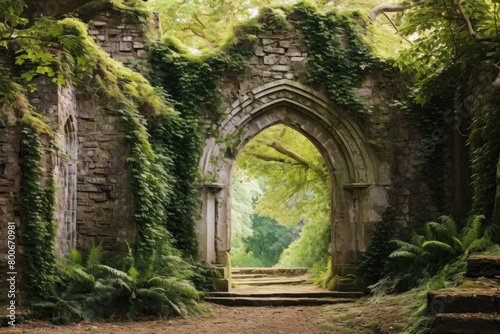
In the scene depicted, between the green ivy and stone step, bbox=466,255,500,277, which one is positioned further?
the green ivy

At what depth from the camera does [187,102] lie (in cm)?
1234

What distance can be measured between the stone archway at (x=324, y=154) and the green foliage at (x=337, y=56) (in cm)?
28

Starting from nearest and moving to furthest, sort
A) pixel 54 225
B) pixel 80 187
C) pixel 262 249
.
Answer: pixel 54 225, pixel 80 187, pixel 262 249

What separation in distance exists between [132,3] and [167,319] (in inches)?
237

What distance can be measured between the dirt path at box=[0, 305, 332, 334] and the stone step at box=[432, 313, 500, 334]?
267 cm

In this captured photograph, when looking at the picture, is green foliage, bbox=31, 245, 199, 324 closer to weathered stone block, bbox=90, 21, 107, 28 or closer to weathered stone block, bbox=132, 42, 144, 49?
weathered stone block, bbox=132, 42, 144, 49

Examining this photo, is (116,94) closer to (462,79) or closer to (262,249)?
(462,79)

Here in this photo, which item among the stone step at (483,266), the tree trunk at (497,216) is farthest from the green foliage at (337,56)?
the stone step at (483,266)

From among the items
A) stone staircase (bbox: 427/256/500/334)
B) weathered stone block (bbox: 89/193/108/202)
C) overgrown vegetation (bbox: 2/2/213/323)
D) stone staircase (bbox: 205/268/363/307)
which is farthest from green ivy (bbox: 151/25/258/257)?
stone staircase (bbox: 427/256/500/334)

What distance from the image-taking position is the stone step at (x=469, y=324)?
564 centimetres

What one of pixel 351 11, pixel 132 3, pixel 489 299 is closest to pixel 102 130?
pixel 132 3

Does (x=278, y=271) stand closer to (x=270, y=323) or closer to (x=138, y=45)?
(x=138, y=45)

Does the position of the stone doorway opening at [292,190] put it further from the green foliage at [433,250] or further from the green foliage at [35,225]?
the green foliage at [35,225]

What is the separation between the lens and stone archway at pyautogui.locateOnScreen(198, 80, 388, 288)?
41.0 ft
